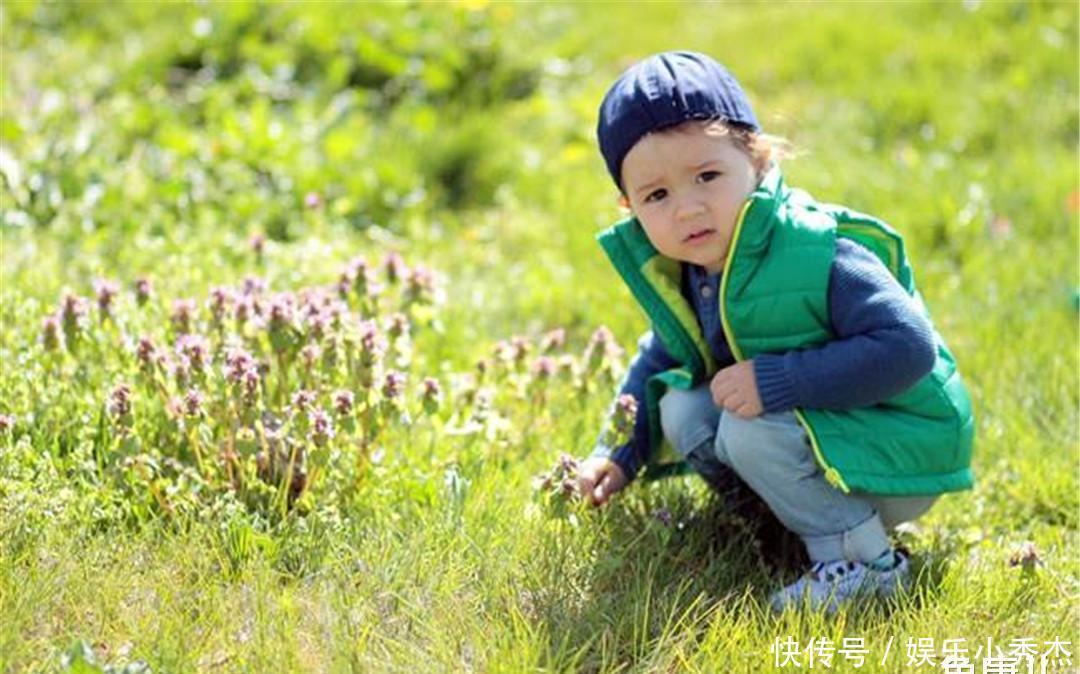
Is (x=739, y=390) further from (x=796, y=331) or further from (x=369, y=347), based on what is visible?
(x=369, y=347)

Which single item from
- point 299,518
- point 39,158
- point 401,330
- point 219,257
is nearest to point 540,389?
point 401,330

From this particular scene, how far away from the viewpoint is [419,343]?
466 centimetres

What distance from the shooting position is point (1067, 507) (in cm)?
400

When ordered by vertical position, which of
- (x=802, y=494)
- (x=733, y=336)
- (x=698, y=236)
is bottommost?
(x=802, y=494)

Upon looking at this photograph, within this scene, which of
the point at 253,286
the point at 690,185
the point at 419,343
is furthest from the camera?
the point at 419,343

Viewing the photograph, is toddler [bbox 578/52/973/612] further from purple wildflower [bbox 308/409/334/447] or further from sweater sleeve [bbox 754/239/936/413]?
purple wildflower [bbox 308/409/334/447]

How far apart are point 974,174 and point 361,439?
3.10 metres

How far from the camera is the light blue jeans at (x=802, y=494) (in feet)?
11.3

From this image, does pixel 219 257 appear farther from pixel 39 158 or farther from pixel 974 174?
pixel 974 174

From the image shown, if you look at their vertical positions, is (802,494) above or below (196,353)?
below

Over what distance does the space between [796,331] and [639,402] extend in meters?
0.50

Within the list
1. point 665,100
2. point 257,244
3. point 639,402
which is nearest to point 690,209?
point 665,100

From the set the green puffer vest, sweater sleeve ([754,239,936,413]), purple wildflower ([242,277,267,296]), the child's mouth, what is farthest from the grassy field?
the child's mouth

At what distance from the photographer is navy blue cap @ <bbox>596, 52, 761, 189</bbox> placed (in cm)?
337
